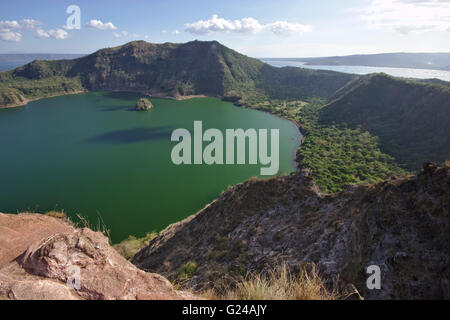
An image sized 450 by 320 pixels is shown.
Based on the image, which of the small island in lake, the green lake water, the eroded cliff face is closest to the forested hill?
the small island in lake

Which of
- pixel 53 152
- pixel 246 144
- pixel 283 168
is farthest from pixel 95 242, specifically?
pixel 53 152

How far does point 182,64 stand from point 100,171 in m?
141

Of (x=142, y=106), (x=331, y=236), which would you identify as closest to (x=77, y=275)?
(x=331, y=236)

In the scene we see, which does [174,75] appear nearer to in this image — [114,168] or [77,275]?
[114,168]

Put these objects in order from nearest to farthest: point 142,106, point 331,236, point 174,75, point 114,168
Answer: point 331,236
point 114,168
point 142,106
point 174,75

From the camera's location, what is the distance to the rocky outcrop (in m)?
5.41

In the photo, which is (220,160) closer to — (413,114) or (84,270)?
(84,270)

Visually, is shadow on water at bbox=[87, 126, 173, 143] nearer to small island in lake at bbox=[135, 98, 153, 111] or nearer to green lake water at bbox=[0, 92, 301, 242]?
Result: green lake water at bbox=[0, 92, 301, 242]

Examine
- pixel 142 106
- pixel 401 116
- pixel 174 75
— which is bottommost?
pixel 401 116

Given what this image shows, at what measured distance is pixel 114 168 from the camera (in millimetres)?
49375

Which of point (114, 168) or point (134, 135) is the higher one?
point (134, 135)

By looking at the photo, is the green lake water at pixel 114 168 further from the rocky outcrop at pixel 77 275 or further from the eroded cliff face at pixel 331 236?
the rocky outcrop at pixel 77 275

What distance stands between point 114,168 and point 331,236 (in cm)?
4711

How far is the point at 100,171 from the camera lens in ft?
156
